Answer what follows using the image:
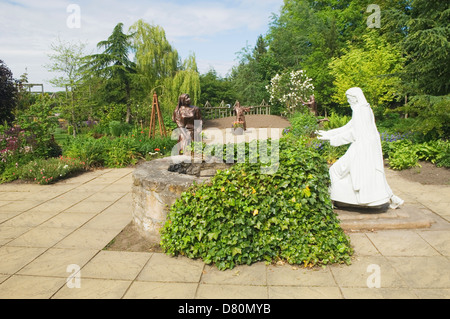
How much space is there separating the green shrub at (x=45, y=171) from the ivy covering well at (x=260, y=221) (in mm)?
5516

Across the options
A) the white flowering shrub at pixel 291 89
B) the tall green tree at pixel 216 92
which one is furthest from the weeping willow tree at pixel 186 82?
the white flowering shrub at pixel 291 89

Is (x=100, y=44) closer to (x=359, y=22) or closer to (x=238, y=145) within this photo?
(x=238, y=145)

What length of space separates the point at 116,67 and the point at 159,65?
2.61 m

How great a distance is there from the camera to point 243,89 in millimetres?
27734

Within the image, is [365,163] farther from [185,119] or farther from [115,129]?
[115,129]

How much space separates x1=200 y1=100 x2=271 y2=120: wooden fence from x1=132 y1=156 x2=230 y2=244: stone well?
1818cm

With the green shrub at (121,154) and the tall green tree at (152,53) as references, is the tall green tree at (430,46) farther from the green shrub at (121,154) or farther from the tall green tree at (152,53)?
the tall green tree at (152,53)


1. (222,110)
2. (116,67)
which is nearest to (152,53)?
(116,67)

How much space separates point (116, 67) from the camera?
18078 millimetres

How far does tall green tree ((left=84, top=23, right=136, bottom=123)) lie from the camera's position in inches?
713

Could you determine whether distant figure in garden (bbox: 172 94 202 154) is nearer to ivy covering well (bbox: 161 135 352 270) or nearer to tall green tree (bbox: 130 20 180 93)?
ivy covering well (bbox: 161 135 352 270)

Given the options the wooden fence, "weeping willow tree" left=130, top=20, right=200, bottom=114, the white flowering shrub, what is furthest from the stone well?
the wooden fence

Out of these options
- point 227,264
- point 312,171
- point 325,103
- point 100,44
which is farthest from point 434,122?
point 100,44

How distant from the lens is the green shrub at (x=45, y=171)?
789 centimetres
